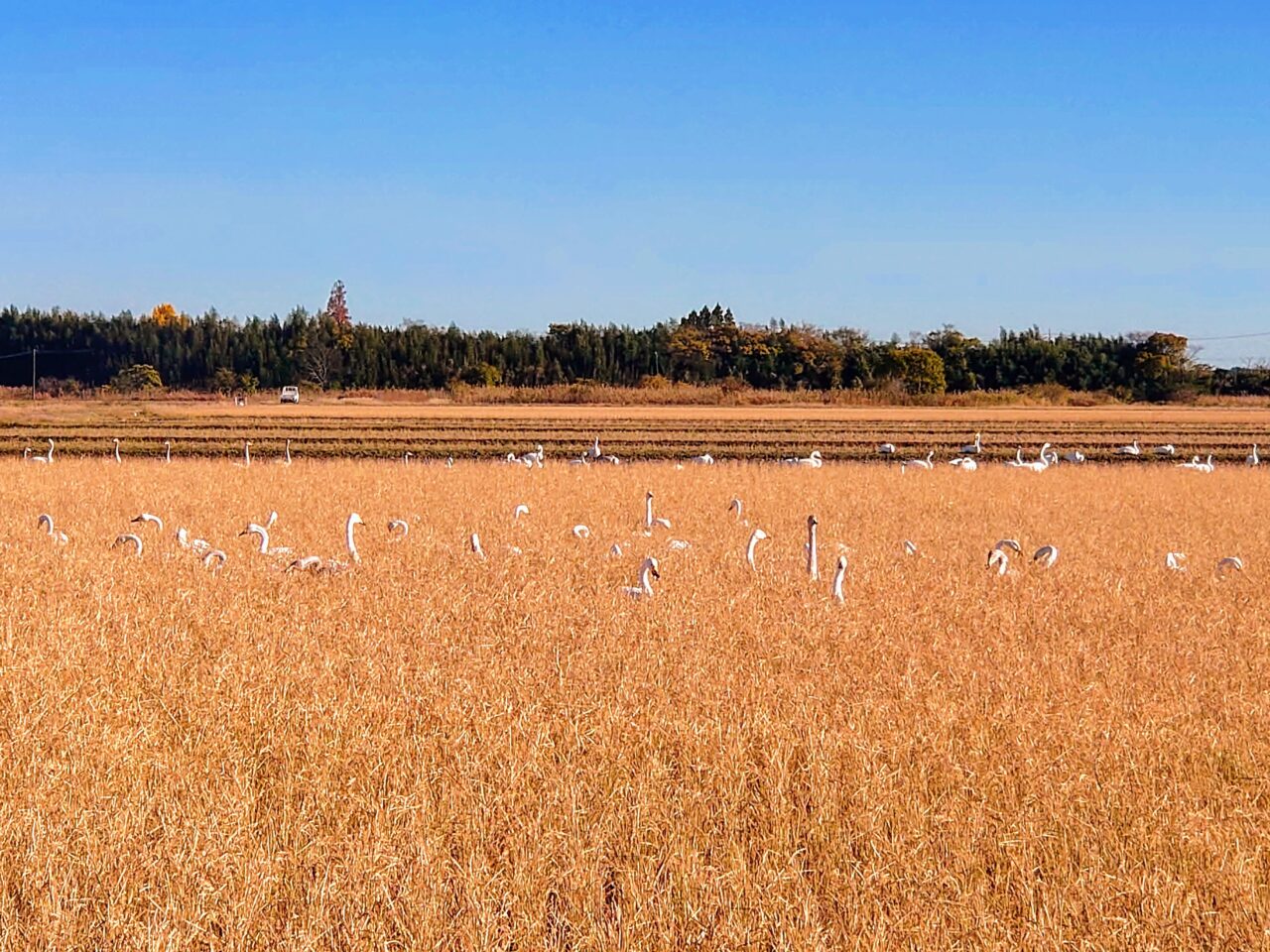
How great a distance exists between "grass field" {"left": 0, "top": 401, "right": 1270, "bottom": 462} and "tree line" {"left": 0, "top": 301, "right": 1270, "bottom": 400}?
115ft

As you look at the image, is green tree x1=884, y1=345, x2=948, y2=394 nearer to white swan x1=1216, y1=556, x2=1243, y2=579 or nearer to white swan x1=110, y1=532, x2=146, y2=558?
white swan x1=1216, y1=556, x2=1243, y2=579

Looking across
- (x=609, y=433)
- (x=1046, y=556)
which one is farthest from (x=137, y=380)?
(x=1046, y=556)

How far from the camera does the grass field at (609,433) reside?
32.9 m

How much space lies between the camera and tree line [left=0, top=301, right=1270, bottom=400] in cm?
8950

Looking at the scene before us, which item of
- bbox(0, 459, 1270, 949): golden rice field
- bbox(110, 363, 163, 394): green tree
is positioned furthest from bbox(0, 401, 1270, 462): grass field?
bbox(110, 363, 163, 394): green tree

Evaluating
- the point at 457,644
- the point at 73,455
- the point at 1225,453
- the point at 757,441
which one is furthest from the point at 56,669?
the point at 1225,453

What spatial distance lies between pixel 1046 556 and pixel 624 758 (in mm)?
7972

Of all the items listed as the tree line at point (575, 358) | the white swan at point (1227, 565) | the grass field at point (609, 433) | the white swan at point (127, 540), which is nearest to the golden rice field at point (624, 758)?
the white swan at point (127, 540)

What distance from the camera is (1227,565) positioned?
40.3ft

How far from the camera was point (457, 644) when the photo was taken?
8.01m

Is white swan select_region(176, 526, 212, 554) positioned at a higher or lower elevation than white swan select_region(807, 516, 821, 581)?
lower

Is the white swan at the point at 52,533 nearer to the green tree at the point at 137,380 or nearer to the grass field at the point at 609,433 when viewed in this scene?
the grass field at the point at 609,433

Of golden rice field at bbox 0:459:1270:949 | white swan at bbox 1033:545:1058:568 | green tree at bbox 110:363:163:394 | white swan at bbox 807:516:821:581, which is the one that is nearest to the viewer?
golden rice field at bbox 0:459:1270:949

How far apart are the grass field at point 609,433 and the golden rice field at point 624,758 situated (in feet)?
71.2
